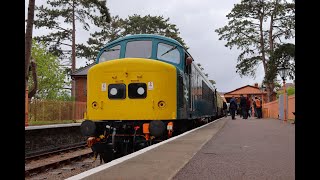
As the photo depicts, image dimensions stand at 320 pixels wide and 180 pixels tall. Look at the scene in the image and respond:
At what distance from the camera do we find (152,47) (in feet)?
36.0

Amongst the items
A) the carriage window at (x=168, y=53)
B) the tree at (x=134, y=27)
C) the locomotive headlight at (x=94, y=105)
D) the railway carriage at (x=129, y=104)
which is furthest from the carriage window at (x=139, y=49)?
the tree at (x=134, y=27)

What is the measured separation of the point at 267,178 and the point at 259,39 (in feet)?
124

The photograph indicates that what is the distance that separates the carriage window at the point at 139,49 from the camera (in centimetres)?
1091

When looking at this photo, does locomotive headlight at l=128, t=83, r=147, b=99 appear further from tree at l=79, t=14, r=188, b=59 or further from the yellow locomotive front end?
tree at l=79, t=14, r=188, b=59

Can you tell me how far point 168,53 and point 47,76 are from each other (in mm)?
51717

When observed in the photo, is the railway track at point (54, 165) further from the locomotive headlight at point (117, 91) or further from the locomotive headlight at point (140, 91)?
the locomotive headlight at point (140, 91)

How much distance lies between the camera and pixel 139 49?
36.1ft

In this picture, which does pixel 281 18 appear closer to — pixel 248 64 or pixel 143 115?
pixel 248 64

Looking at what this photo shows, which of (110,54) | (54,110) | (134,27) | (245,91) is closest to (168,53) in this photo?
(110,54)

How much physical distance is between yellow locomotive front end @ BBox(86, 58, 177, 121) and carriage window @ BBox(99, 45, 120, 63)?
105 cm

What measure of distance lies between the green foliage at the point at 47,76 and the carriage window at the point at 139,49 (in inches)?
1975

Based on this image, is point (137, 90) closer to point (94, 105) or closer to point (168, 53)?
point (94, 105)

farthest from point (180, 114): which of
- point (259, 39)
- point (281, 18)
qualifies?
point (259, 39)

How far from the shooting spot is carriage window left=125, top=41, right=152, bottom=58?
1091 centimetres
